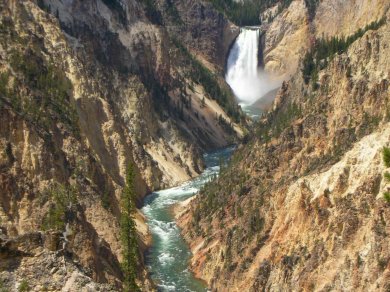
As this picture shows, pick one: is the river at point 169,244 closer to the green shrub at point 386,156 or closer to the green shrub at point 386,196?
the green shrub at point 386,196

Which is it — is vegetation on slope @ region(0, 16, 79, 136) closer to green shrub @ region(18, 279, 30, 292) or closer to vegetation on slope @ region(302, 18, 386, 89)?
vegetation on slope @ region(302, 18, 386, 89)

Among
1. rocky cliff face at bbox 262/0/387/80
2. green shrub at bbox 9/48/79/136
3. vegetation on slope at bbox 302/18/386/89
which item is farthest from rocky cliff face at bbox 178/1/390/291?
rocky cliff face at bbox 262/0/387/80

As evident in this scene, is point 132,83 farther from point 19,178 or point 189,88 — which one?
Answer: point 19,178

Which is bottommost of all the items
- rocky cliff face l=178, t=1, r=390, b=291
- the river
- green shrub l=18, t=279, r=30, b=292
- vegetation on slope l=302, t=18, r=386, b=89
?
the river

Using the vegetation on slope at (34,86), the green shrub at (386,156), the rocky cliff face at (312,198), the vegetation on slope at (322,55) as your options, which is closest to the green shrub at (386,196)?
the rocky cliff face at (312,198)

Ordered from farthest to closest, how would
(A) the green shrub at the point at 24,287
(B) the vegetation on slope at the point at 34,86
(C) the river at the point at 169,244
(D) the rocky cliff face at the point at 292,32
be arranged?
1. (D) the rocky cliff face at the point at 292,32
2. (B) the vegetation on slope at the point at 34,86
3. (C) the river at the point at 169,244
4. (A) the green shrub at the point at 24,287

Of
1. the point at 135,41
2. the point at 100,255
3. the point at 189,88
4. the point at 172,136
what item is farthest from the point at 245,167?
the point at 189,88
